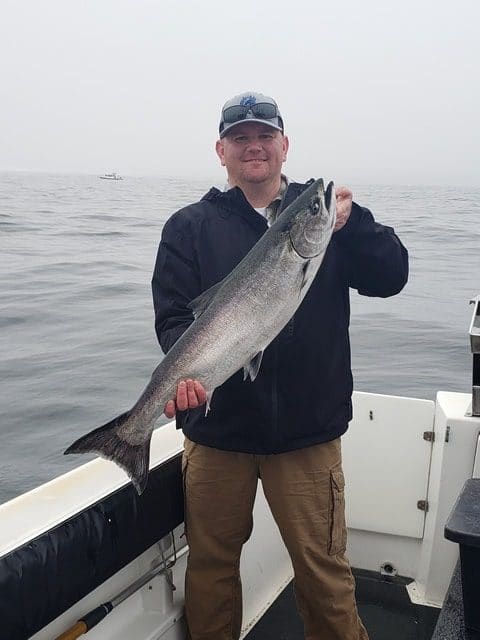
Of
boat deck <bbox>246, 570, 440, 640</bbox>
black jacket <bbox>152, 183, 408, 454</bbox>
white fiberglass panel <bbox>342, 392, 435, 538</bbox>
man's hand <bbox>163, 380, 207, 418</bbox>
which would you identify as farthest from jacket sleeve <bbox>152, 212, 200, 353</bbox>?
boat deck <bbox>246, 570, 440, 640</bbox>

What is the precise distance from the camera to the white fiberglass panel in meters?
4.30

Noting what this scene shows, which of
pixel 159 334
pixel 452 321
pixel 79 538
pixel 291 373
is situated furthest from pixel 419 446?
pixel 452 321

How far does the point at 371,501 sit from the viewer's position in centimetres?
451

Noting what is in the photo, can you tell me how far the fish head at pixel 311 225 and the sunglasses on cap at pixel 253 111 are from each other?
0.70m

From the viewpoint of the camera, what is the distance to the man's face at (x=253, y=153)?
3238 mm

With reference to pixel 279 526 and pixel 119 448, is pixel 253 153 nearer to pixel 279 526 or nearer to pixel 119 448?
pixel 119 448

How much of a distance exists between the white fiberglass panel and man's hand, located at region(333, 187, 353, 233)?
1706 millimetres

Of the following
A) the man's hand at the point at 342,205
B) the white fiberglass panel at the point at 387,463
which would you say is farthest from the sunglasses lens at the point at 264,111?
the white fiberglass panel at the point at 387,463

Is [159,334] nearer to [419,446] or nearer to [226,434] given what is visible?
[226,434]

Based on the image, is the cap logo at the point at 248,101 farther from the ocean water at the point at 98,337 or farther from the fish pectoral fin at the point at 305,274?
the ocean water at the point at 98,337

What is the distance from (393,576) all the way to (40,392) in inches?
226

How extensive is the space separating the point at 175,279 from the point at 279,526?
1.28 m

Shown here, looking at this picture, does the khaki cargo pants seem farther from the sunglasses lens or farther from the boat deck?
the sunglasses lens

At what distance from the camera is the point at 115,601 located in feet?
10.2
